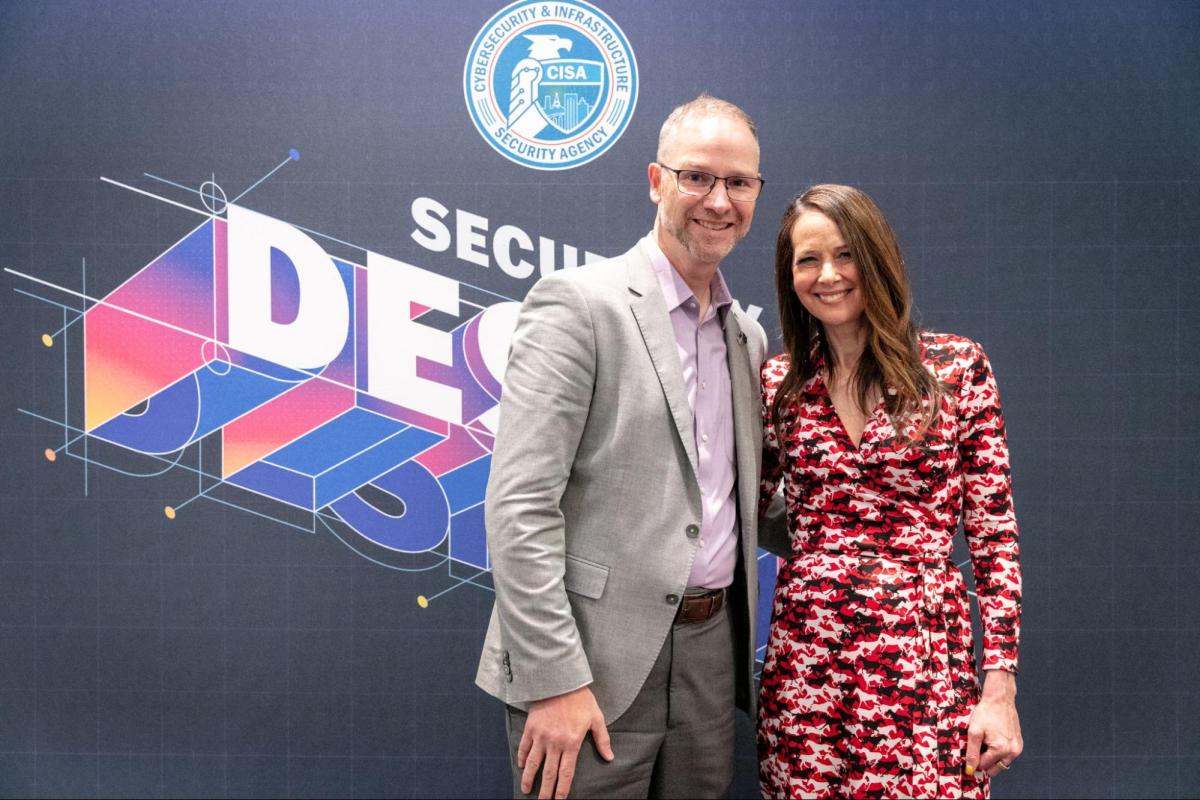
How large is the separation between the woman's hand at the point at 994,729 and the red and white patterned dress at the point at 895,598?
20 millimetres

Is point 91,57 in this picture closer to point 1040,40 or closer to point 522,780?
point 522,780

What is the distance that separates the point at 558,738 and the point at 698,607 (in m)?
0.32

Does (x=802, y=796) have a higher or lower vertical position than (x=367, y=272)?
lower

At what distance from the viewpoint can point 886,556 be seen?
4.77 ft

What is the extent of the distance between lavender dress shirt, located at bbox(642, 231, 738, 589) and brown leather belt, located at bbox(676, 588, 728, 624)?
0.02 metres

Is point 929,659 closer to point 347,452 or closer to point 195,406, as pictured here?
point 347,452

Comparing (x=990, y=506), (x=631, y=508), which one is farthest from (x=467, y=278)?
(x=990, y=506)

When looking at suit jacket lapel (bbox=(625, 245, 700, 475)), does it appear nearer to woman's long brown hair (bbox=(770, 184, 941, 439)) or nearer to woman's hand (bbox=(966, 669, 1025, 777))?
woman's long brown hair (bbox=(770, 184, 941, 439))

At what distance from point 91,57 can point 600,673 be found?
1984mm

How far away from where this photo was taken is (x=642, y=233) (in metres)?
2.17

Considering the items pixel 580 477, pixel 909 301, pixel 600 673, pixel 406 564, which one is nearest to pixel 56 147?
pixel 406 564

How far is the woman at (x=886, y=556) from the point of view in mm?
1428

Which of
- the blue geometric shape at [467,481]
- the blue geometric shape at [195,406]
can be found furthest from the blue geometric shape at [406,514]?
the blue geometric shape at [195,406]

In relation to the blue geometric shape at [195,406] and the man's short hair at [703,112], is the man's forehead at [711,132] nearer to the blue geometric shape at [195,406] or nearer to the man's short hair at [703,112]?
the man's short hair at [703,112]
